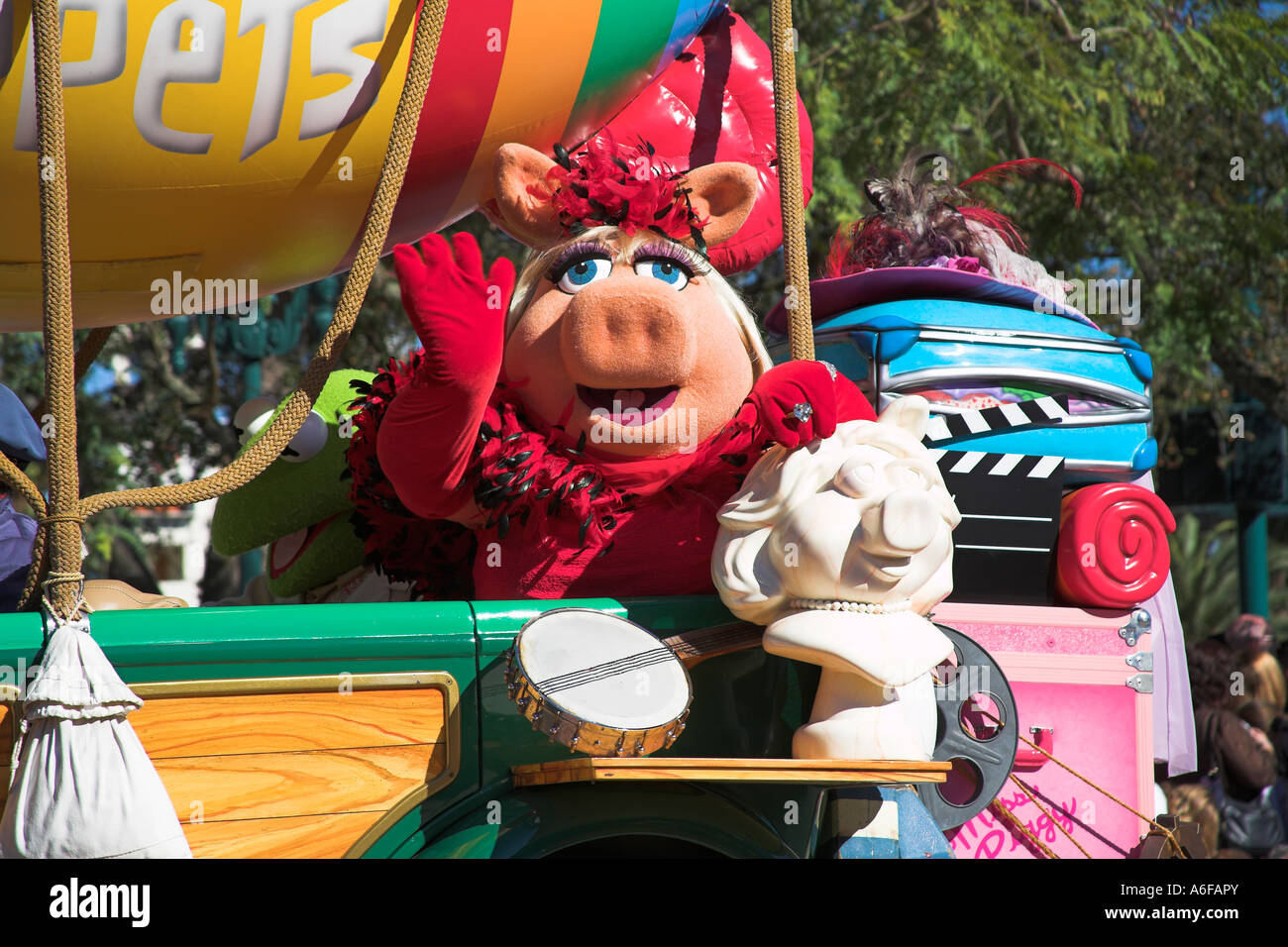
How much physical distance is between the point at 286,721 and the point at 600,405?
2.51 feet

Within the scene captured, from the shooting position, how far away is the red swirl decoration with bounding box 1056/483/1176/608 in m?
2.65

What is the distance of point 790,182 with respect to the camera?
8.32ft

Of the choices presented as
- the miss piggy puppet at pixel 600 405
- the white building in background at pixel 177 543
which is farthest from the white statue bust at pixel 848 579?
the white building in background at pixel 177 543

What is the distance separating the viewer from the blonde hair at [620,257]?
95.7 inches

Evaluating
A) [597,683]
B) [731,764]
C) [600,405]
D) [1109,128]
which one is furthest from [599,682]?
[1109,128]

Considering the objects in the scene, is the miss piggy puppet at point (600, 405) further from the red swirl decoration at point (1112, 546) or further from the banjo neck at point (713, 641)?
the red swirl decoration at point (1112, 546)

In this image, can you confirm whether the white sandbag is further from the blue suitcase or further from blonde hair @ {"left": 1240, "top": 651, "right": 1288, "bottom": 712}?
blonde hair @ {"left": 1240, "top": 651, "right": 1288, "bottom": 712}

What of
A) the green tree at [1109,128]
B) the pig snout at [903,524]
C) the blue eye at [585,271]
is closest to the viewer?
the pig snout at [903,524]

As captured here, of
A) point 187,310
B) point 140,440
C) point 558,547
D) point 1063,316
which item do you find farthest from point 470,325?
point 140,440

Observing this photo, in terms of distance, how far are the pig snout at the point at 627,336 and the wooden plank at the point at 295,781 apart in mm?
691

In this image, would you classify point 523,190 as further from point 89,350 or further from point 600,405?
point 89,350

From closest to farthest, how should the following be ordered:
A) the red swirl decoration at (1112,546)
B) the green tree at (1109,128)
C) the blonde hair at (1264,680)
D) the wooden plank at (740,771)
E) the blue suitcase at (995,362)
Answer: the wooden plank at (740,771), the red swirl decoration at (1112,546), the blue suitcase at (995,362), the blonde hair at (1264,680), the green tree at (1109,128)

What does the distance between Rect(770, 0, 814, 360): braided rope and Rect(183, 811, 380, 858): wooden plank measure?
1.12m

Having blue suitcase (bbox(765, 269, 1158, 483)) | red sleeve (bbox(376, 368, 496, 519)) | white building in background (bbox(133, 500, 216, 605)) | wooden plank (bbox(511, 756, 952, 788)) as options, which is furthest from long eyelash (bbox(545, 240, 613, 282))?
white building in background (bbox(133, 500, 216, 605))
